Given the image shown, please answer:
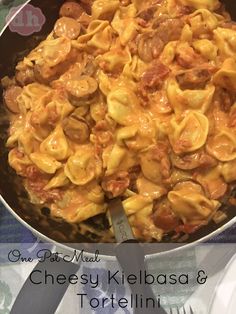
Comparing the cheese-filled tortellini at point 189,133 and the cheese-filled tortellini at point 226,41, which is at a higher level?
the cheese-filled tortellini at point 226,41

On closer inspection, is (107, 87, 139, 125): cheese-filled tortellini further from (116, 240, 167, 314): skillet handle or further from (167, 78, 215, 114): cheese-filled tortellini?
(116, 240, 167, 314): skillet handle

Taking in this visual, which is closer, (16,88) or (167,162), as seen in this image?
(167,162)

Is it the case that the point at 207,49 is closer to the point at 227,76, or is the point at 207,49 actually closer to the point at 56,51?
the point at 227,76

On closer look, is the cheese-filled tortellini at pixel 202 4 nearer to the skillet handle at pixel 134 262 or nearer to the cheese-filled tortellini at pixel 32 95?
the cheese-filled tortellini at pixel 32 95

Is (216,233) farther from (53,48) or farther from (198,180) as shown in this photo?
(53,48)

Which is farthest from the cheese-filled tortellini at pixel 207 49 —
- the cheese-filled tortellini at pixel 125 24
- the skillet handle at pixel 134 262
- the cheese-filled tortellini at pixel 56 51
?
the skillet handle at pixel 134 262

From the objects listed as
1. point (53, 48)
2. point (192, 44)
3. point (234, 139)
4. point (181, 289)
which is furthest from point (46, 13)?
point (181, 289)

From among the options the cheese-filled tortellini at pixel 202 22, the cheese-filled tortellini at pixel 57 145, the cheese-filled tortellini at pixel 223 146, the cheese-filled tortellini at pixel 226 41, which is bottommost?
the cheese-filled tortellini at pixel 223 146

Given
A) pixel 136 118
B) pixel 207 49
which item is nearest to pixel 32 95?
pixel 136 118
